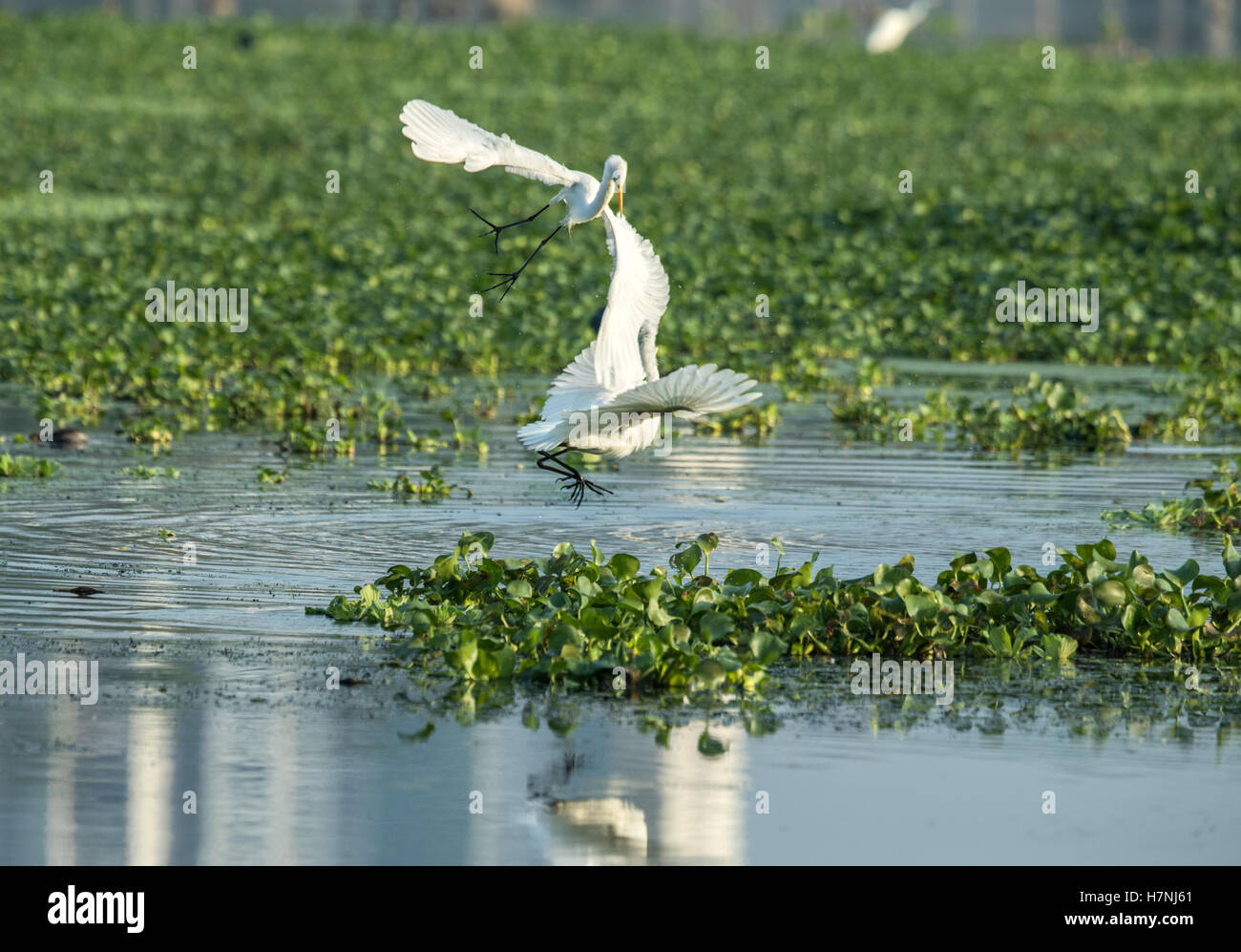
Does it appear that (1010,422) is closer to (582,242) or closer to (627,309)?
(627,309)

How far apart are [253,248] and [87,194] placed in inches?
353

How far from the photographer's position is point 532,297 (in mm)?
21156

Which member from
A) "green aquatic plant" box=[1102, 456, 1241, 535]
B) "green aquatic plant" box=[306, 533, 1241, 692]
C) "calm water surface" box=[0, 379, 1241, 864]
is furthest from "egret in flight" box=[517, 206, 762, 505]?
"green aquatic plant" box=[1102, 456, 1241, 535]

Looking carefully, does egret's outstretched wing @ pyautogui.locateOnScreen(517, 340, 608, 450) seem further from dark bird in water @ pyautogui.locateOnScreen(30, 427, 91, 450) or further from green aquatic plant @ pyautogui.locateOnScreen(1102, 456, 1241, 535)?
dark bird in water @ pyautogui.locateOnScreen(30, 427, 91, 450)

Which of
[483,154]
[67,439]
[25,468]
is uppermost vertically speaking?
[483,154]

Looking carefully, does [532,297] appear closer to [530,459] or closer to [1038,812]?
[530,459]

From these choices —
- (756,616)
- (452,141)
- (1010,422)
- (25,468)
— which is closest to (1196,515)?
(1010,422)

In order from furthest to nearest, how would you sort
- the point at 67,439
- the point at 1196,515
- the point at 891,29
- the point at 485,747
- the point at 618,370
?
the point at 891,29 < the point at 67,439 < the point at 1196,515 < the point at 618,370 < the point at 485,747

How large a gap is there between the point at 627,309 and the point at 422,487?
11.5ft

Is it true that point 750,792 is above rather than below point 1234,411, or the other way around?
below

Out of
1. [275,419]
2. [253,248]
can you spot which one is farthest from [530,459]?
[253,248]

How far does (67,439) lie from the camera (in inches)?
546

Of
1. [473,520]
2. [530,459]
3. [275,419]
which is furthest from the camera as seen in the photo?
[275,419]
